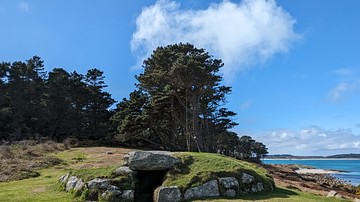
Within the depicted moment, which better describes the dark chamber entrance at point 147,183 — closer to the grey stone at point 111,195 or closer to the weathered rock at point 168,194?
the grey stone at point 111,195

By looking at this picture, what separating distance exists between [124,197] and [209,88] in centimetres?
2245

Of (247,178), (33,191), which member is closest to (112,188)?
(33,191)

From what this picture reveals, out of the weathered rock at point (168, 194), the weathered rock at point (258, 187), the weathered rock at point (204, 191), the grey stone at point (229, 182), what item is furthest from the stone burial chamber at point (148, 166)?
the weathered rock at point (258, 187)

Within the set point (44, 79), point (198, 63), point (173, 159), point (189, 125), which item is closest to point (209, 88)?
point (198, 63)

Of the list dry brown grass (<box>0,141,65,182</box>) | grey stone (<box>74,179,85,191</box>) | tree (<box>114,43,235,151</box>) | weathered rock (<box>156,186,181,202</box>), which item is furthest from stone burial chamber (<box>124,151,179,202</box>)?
tree (<box>114,43,235,151</box>)

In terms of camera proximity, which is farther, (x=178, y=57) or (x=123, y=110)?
(x=123, y=110)

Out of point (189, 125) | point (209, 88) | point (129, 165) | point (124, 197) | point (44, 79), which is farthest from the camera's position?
point (44, 79)

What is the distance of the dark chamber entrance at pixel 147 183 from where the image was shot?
15.2 metres

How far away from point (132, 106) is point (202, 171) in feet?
111

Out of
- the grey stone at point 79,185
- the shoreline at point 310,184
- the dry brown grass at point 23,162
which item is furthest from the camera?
the shoreline at point 310,184

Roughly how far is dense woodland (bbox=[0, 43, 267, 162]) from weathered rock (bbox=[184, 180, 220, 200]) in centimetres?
1855

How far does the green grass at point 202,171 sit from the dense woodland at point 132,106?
661 inches

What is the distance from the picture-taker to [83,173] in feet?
51.8

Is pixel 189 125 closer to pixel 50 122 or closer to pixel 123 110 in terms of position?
pixel 123 110
